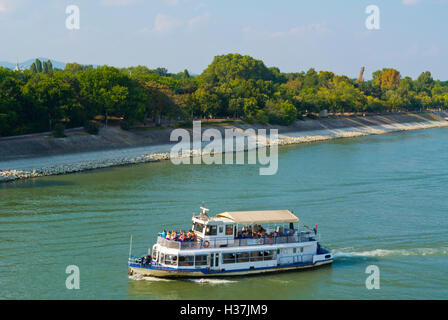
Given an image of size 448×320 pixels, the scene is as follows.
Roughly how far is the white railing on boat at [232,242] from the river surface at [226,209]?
6.31ft

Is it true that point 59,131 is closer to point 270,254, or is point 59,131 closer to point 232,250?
point 232,250

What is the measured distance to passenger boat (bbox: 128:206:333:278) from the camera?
3034 cm

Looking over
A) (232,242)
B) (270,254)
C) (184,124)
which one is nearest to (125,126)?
(184,124)

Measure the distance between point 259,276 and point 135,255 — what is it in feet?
24.9

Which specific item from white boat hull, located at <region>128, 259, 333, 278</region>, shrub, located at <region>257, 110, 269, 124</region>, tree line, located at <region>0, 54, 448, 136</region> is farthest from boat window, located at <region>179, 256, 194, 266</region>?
shrub, located at <region>257, 110, 269, 124</region>

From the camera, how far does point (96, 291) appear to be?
2789 cm

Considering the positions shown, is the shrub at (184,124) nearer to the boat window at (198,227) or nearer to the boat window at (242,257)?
the boat window at (198,227)

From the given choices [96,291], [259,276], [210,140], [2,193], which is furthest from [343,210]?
[210,140]

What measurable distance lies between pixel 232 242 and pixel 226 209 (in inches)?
485

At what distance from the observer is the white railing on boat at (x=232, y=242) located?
30.6 meters

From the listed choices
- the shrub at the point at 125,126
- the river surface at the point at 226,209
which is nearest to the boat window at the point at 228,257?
the river surface at the point at 226,209

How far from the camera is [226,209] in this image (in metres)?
43.8

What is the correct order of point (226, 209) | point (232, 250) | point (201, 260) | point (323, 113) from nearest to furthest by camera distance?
point (201, 260), point (232, 250), point (226, 209), point (323, 113)

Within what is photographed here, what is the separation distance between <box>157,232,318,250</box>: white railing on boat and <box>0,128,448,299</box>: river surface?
1924mm
